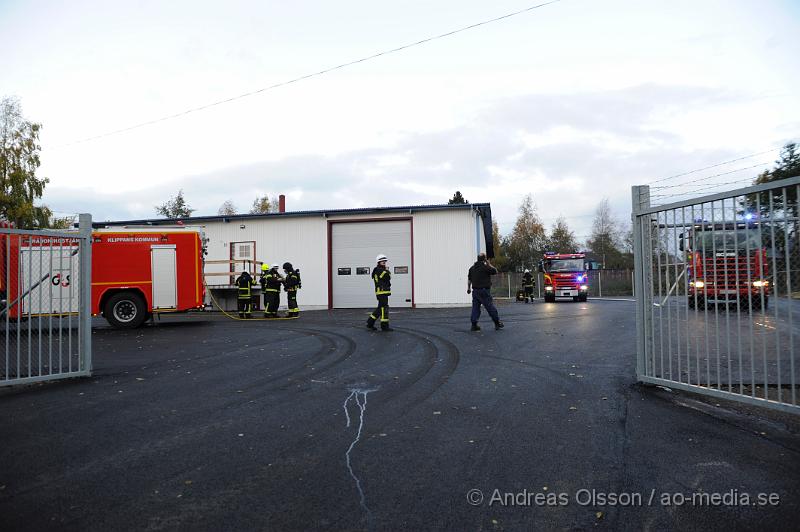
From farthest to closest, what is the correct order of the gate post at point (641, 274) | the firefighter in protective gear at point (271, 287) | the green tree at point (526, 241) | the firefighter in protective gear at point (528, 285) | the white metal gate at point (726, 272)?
the green tree at point (526, 241) < the firefighter in protective gear at point (528, 285) < the firefighter in protective gear at point (271, 287) < the gate post at point (641, 274) < the white metal gate at point (726, 272)

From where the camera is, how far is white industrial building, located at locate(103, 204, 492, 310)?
2295 centimetres

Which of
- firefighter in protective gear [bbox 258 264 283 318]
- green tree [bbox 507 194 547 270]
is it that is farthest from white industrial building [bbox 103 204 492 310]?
green tree [bbox 507 194 547 270]

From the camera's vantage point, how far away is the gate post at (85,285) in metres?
7.17

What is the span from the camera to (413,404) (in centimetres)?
542

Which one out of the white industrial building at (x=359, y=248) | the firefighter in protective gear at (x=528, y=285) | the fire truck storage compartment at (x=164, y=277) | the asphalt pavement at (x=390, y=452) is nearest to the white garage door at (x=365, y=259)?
the white industrial building at (x=359, y=248)

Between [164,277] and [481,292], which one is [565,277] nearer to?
[481,292]

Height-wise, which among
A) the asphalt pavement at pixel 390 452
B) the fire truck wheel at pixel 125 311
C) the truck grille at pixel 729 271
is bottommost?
the asphalt pavement at pixel 390 452

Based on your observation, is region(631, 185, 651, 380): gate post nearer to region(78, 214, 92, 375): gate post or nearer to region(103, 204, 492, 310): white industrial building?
region(78, 214, 92, 375): gate post

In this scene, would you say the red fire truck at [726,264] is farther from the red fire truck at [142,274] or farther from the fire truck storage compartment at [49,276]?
the red fire truck at [142,274]

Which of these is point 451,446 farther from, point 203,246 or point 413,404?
point 203,246

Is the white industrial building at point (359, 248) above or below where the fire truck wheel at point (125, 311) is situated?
above

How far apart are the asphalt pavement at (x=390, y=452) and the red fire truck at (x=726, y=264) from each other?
1077 mm

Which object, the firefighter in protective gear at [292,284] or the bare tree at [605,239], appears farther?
the bare tree at [605,239]

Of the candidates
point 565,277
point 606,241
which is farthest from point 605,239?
point 565,277
